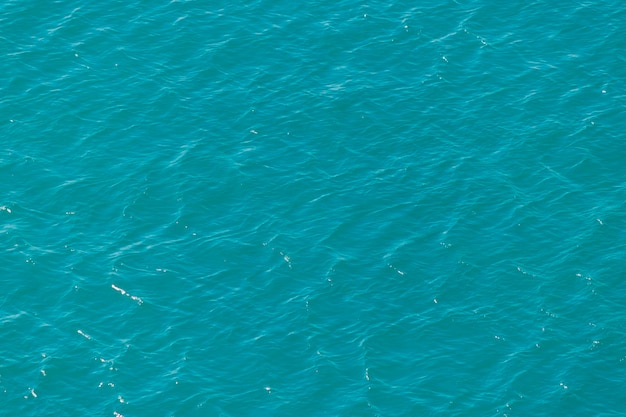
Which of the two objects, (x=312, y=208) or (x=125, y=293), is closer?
(x=125, y=293)

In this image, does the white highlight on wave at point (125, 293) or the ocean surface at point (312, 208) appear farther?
the white highlight on wave at point (125, 293)

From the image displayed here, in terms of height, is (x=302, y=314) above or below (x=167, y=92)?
below

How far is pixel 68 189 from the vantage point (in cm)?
12694

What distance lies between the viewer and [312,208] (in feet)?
414

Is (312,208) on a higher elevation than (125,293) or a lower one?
lower

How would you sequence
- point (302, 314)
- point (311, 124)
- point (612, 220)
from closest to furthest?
point (302, 314) < point (612, 220) < point (311, 124)

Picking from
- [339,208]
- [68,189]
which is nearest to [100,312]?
[68,189]

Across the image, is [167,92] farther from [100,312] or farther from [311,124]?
[100,312]

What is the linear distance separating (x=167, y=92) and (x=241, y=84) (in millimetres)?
7415

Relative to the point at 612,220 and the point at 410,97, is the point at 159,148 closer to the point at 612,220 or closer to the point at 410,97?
the point at 410,97

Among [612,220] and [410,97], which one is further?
[410,97]

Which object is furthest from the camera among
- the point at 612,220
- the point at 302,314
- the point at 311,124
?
the point at 311,124

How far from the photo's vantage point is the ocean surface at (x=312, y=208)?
112375 mm

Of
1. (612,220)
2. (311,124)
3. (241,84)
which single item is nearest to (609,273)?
(612,220)
